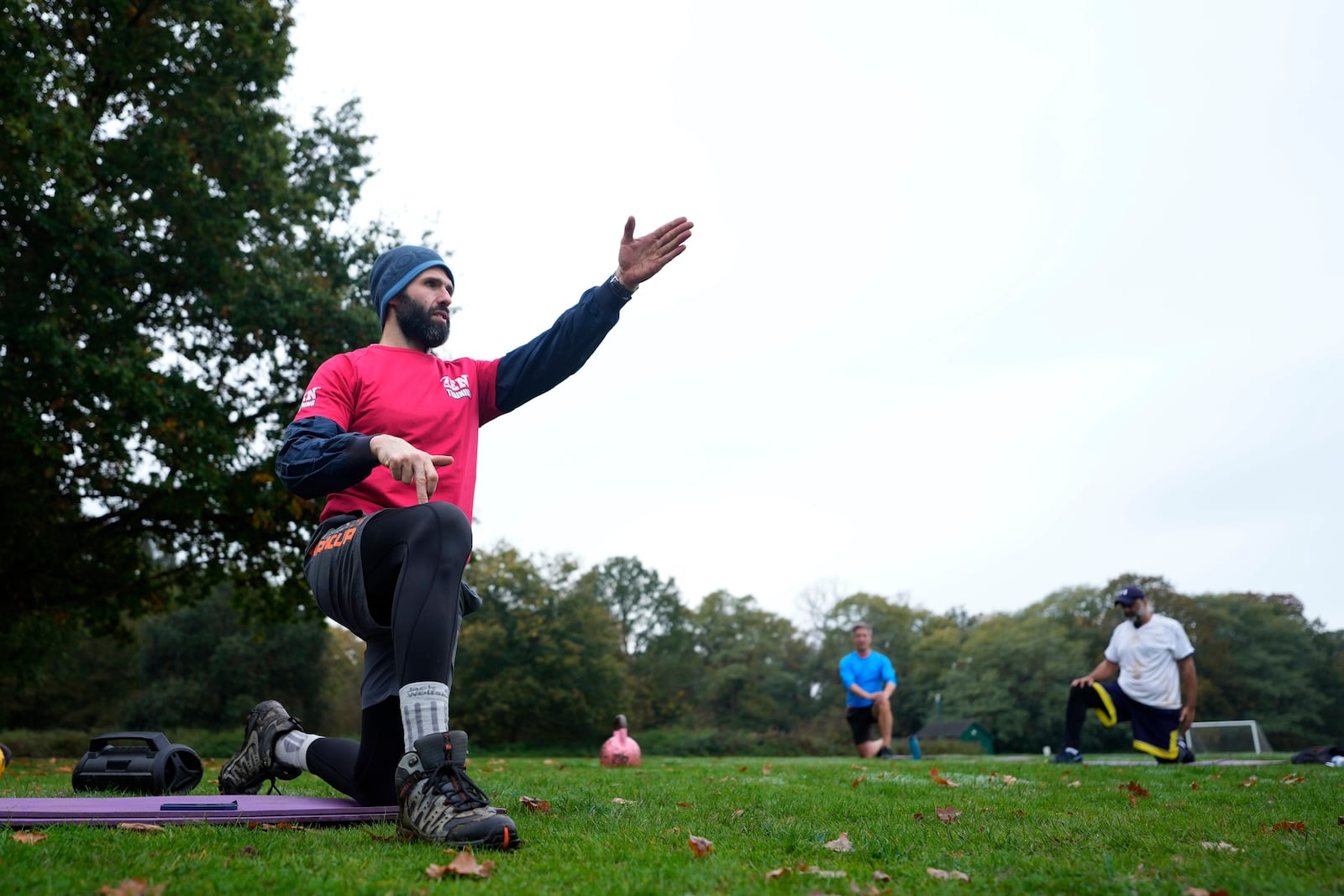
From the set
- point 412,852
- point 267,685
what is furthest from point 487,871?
point 267,685

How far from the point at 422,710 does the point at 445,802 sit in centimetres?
33

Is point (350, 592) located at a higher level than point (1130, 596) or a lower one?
lower

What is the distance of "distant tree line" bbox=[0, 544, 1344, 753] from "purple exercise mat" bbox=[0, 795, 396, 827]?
77.1 feet

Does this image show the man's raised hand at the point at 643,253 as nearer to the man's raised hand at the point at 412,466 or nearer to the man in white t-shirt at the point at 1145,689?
the man's raised hand at the point at 412,466

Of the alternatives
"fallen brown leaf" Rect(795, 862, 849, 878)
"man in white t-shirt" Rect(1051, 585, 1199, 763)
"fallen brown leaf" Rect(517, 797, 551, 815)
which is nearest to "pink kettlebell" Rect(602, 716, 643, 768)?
"man in white t-shirt" Rect(1051, 585, 1199, 763)

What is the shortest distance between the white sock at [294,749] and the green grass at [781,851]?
0.97 metres

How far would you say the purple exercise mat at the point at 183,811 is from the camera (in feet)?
11.5

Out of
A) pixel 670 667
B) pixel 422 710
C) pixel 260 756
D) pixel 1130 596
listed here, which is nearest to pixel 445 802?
pixel 422 710

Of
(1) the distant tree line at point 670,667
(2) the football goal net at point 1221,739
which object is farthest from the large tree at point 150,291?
(2) the football goal net at point 1221,739

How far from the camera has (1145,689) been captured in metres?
11.1

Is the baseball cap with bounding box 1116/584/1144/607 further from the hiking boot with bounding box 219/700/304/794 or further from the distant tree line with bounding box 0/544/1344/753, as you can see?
the distant tree line with bounding box 0/544/1344/753

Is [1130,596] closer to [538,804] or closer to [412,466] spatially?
[538,804]

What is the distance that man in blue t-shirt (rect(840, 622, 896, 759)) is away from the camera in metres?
15.7

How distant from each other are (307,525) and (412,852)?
15174 millimetres
